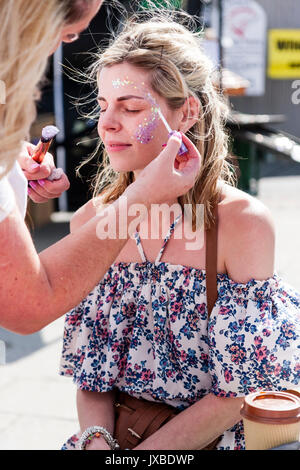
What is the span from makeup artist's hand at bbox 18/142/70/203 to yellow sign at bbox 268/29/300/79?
12712 millimetres

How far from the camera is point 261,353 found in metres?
1.76

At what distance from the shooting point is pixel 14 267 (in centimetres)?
127

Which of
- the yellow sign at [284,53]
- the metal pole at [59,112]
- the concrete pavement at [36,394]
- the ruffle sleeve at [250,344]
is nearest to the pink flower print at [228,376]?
the ruffle sleeve at [250,344]

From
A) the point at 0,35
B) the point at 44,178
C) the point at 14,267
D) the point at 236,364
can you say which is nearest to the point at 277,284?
the point at 236,364

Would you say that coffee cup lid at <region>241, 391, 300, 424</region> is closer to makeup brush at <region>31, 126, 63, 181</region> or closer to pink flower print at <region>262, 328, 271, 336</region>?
pink flower print at <region>262, 328, 271, 336</region>

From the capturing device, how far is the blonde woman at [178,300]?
5.84ft

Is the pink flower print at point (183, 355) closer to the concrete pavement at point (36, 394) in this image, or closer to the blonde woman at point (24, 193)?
the blonde woman at point (24, 193)

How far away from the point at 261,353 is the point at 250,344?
36mm

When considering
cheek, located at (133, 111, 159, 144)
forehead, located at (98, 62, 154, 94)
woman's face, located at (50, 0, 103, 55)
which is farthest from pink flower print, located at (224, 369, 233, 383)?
woman's face, located at (50, 0, 103, 55)

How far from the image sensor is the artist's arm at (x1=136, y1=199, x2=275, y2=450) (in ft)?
5.86

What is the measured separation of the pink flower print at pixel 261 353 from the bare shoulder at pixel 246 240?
182 mm

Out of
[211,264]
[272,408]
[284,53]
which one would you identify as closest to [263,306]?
[211,264]
